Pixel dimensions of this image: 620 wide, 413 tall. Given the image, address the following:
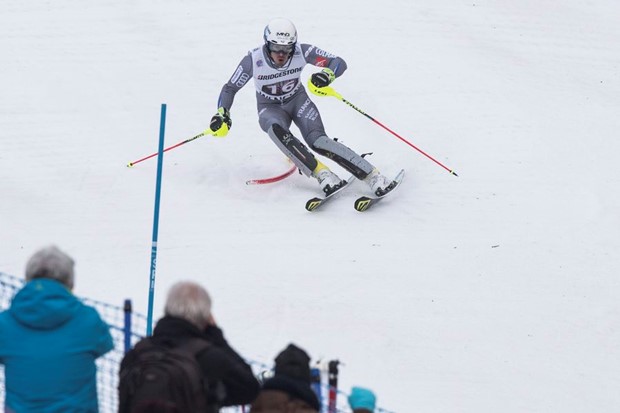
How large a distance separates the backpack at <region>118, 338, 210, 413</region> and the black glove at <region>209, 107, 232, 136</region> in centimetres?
515

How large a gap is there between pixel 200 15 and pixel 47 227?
501 centimetres

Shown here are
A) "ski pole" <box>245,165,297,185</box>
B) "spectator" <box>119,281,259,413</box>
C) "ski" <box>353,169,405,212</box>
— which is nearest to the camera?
"spectator" <box>119,281,259,413</box>

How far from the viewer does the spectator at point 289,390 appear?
14.3ft

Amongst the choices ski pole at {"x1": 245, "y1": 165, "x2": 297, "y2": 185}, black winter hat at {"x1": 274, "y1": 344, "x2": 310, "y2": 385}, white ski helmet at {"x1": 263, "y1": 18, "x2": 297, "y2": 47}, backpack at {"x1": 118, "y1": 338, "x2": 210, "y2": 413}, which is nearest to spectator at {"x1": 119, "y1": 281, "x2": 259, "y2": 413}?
backpack at {"x1": 118, "y1": 338, "x2": 210, "y2": 413}

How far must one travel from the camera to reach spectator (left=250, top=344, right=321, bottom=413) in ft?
14.3

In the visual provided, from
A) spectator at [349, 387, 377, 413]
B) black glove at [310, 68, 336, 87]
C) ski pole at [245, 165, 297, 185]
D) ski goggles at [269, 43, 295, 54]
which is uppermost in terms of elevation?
ski goggles at [269, 43, 295, 54]

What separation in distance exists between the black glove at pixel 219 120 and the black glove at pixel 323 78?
0.82 metres

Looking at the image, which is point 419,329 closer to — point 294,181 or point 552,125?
point 294,181

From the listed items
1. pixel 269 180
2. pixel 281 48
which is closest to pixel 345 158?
pixel 269 180

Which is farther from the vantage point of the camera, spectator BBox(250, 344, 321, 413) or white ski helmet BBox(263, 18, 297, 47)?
white ski helmet BBox(263, 18, 297, 47)

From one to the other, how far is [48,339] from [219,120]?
16.7ft

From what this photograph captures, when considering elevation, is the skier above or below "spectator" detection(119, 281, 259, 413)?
below

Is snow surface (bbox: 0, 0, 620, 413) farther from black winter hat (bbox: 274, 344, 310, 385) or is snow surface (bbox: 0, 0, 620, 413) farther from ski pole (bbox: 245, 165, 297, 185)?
black winter hat (bbox: 274, 344, 310, 385)

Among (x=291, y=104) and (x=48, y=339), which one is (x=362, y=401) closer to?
(x=48, y=339)
